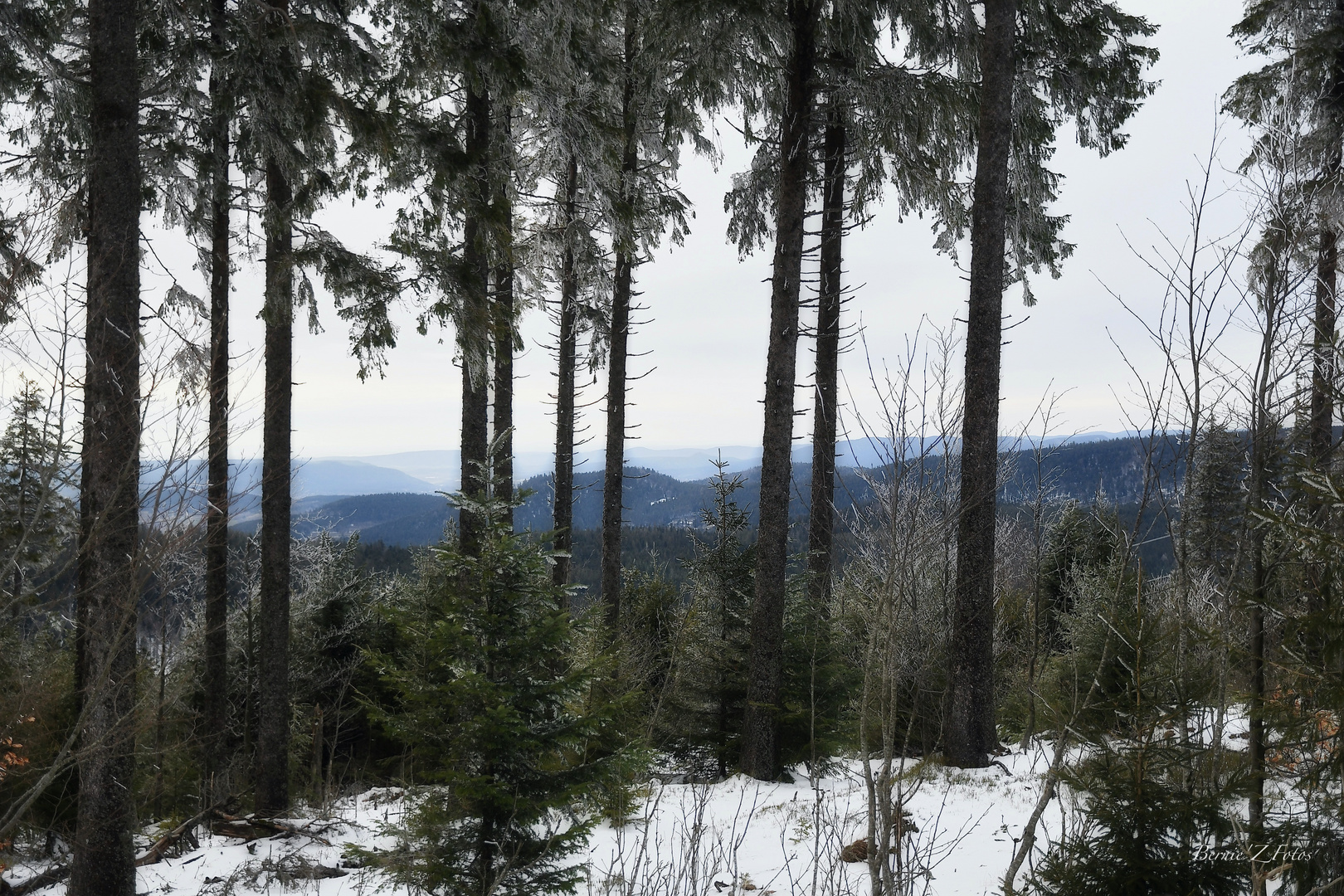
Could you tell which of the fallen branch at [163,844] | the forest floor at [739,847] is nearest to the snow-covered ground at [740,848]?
the forest floor at [739,847]

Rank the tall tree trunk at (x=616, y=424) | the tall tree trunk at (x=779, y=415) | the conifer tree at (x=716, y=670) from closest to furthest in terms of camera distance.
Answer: the tall tree trunk at (x=779, y=415)
the conifer tree at (x=716, y=670)
the tall tree trunk at (x=616, y=424)

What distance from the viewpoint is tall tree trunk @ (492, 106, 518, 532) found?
8320mm

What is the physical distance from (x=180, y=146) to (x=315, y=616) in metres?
11.0

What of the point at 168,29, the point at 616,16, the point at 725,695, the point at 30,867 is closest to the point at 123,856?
the point at 30,867

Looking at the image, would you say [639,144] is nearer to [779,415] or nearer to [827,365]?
[827,365]

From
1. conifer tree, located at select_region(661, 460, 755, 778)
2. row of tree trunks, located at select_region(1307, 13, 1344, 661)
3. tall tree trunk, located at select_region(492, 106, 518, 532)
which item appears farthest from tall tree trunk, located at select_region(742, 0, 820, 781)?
row of tree trunks, located at select_region(1307, 13, 1344, 661)

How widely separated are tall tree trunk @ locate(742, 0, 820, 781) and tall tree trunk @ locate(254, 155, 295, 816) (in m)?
5.14

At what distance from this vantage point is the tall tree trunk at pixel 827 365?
10984 mm

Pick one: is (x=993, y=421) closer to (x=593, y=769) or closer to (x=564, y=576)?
(x=593, y=769)

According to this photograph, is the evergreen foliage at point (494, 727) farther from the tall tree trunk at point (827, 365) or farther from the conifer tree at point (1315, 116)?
the tall tree trunk at point (827, 365)

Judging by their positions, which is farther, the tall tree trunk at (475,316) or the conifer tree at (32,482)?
the tall tree trunk at (475,316)

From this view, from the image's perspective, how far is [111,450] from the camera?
220 inches

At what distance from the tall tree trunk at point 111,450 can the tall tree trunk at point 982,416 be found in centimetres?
716

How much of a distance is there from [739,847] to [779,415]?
14.5 feet
